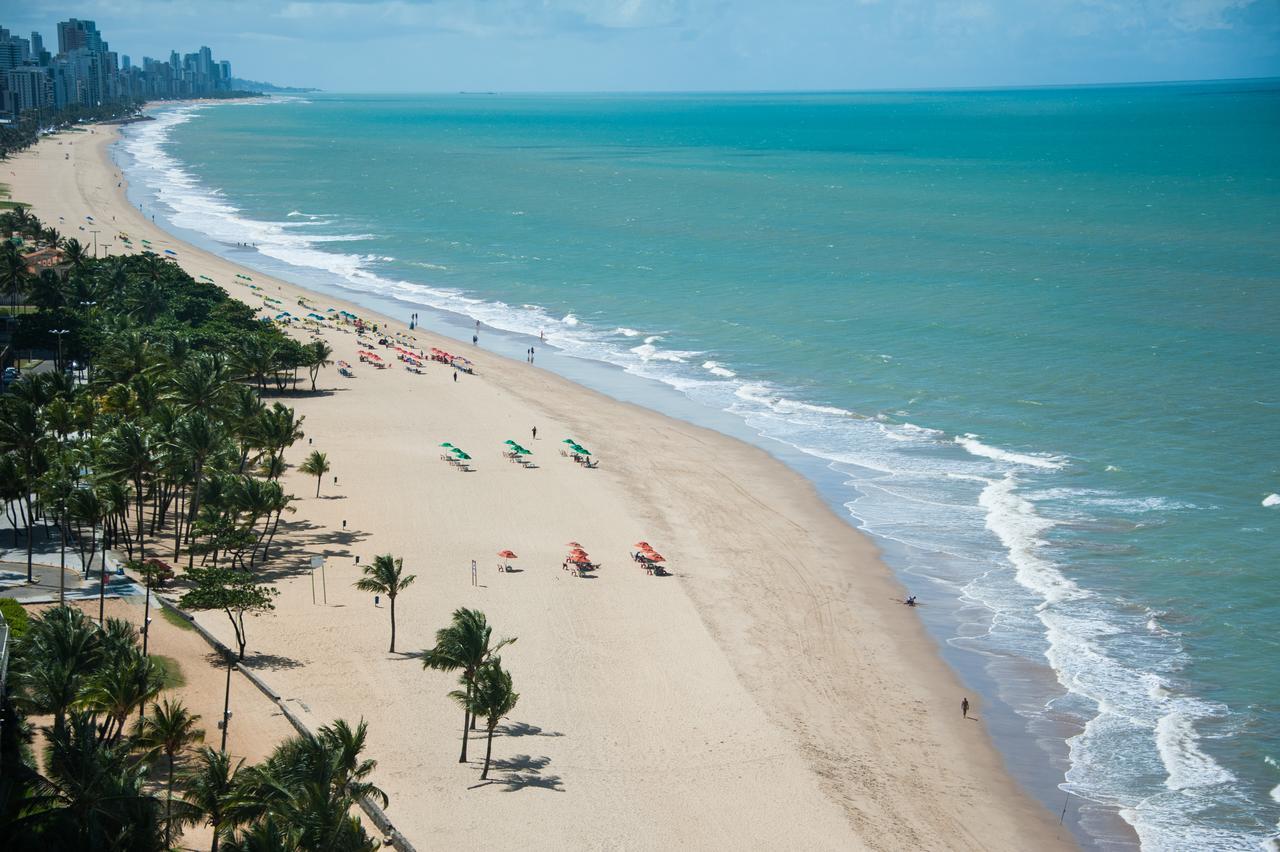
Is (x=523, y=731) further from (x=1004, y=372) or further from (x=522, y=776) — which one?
(x=1004, y=372)

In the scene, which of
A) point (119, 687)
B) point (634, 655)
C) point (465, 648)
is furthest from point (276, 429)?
point (119, 687)

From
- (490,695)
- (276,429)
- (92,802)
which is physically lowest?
(490,695)

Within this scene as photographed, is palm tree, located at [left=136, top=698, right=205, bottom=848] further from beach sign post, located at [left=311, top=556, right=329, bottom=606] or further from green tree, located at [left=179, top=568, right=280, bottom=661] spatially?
beach sign post, located at [left=311, top=556, right=329, bottom=606]

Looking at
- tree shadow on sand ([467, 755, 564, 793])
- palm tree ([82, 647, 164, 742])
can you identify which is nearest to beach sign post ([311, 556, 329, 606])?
tree shadow on sand ([467, 755, 564, 793])

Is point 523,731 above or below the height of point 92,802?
below

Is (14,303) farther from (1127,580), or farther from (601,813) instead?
(1127,580)

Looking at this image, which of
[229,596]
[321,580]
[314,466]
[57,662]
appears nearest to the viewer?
[57,662]
